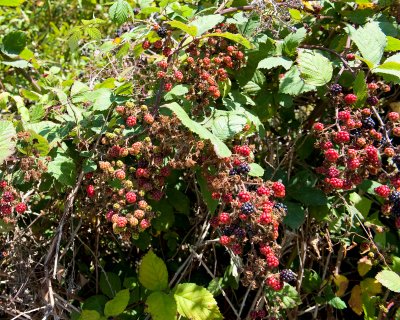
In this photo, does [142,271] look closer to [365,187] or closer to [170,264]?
[170,264]

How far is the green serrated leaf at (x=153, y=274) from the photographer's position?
5.80ft

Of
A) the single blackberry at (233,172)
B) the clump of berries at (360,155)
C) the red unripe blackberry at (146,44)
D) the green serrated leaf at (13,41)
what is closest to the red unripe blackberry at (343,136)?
the clump of berries at (360,155)

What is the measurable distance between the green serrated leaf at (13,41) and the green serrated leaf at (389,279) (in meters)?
1.78

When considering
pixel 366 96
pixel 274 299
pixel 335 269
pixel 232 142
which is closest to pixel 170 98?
pixel 232 142

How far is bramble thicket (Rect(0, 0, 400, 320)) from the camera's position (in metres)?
1.43

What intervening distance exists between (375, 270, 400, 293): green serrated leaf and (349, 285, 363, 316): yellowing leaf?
1.00 feet

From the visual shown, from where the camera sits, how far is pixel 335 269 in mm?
2047

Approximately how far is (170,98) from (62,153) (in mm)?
461

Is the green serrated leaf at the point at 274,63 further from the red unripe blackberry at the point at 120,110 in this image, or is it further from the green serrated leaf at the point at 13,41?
the green serrated leaf at the point at 13,41

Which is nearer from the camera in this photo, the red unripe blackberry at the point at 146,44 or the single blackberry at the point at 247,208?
the single blackberry at the point at 247,208

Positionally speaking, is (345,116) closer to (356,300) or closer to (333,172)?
(333,172)

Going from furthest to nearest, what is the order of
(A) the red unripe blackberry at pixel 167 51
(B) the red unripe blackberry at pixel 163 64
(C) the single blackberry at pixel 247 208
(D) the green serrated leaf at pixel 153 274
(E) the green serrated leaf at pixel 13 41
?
(E) the green serrated leaf at pixel 13 41, (D) the green serrated leaf at pixel 153 274, (A) the red unripe blackberry at pixel 167 51, (B) the red unripe blackberry at pixel 163 64, (C) the single blackberry at pixel 247 208

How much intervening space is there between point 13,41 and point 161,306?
1.33 metres

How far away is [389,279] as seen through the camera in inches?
69.1
